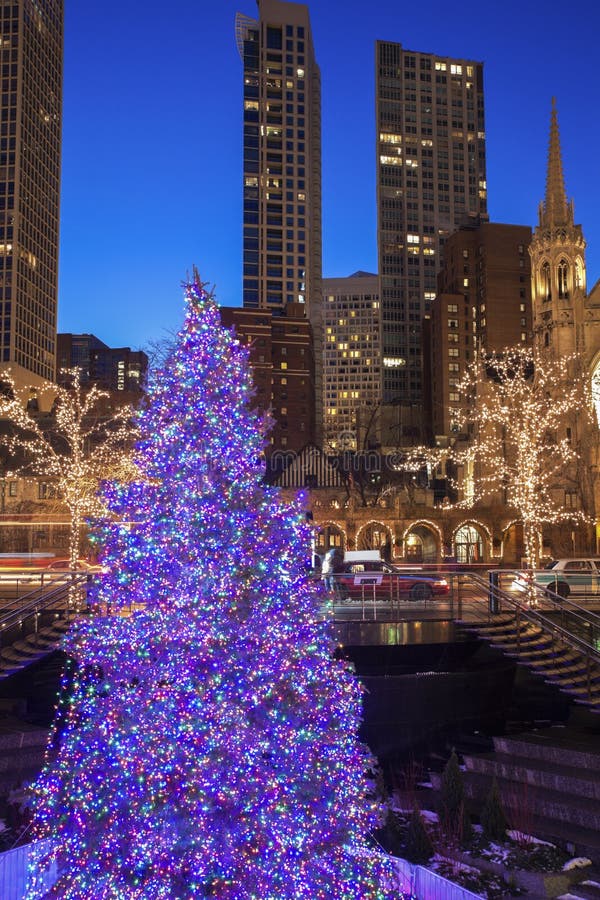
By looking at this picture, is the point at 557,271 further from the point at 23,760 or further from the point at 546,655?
the point at 23,760

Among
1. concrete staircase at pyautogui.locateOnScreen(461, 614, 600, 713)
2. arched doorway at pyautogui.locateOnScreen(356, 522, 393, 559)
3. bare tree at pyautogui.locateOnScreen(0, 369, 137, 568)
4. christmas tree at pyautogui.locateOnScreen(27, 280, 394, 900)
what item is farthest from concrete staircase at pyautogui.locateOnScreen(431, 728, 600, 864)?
arched doorway at pyautogui.locateOnScreen(356, 522, 393, 559)

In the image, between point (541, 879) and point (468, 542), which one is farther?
point (468, 542)

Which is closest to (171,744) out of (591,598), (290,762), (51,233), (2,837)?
(290,762)

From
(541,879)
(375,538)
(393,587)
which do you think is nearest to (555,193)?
(375,538)

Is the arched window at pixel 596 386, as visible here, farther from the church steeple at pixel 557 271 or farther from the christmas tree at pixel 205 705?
the christmas tree at pixel 205 705

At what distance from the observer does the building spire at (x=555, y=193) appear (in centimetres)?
5900

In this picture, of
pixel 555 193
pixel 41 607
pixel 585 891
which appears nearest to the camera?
pixel 585 891

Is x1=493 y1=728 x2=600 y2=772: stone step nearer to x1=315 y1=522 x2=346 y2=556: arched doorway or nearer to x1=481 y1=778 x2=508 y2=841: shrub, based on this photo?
x1=481 y1=778 x2=508 y2=841: shrub

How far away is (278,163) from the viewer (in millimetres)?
155750

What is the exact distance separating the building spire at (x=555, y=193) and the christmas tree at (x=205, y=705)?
56.7m

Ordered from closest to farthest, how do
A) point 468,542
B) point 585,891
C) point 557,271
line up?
point 585,891 < point 468,542 < point 557,271

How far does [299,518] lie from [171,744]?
10.5ft

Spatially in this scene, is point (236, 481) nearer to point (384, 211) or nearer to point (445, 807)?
point (445, 807)

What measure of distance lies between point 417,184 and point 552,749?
19666 cm
